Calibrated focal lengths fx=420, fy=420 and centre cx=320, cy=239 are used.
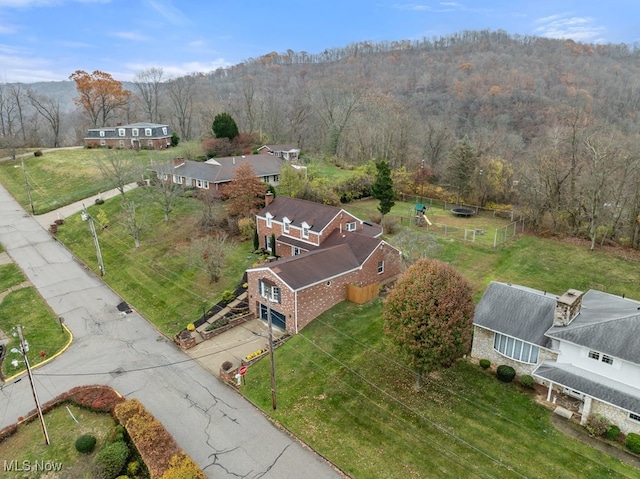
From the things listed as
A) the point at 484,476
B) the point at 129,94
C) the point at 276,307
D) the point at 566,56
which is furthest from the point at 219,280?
the point at 566,56

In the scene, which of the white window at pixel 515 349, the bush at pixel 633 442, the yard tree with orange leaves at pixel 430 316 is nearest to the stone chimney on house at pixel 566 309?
the white window at pixel 515 349

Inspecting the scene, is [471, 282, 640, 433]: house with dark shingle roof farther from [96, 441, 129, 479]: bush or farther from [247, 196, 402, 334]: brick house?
[96, 441, 129, 479]: bush

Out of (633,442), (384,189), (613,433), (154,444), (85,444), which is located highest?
(384,189)

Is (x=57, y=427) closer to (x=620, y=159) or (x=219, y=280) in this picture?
(x=219, y=280)

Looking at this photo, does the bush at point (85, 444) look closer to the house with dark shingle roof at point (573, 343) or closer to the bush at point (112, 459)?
the bush at point (112, 459)

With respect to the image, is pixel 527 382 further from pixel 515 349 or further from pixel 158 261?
pixel 158 261

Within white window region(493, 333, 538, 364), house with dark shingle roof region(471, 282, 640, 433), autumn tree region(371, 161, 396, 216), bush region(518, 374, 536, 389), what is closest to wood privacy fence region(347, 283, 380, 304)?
house with dark shingle roof region(471, 282, 640, 433)

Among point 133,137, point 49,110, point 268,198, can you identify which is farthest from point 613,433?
point 49,110
